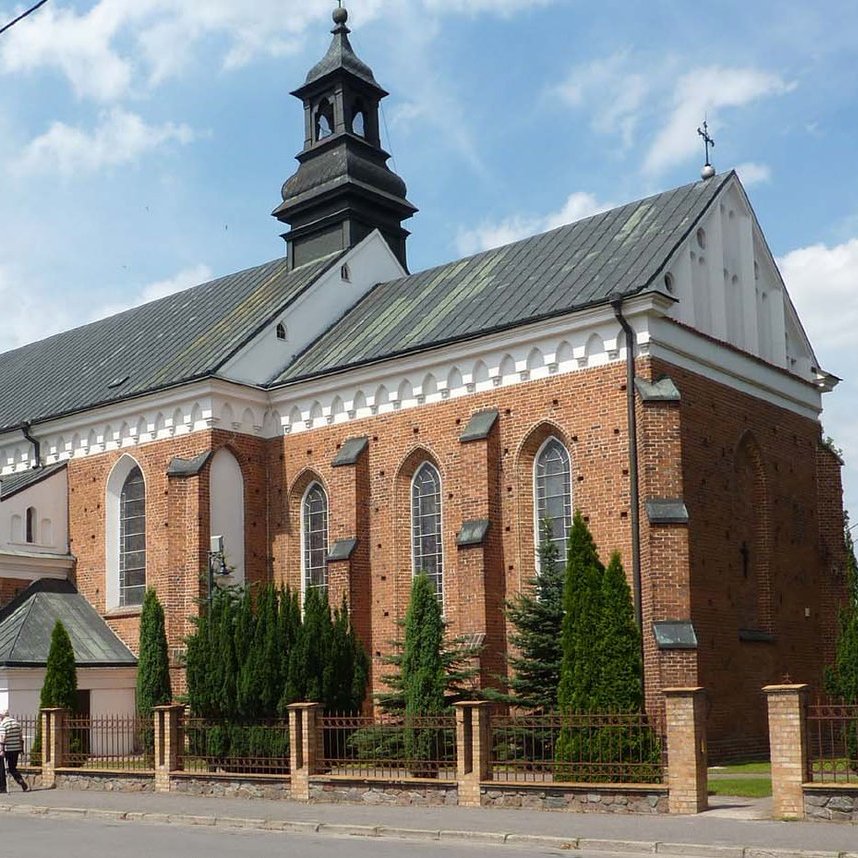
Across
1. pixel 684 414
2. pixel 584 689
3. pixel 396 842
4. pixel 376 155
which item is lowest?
pixel 396 842

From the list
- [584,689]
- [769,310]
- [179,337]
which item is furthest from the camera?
[179,337]

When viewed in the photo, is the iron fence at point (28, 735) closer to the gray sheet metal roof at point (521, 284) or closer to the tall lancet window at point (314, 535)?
the tall lancet window at point (314, 535)

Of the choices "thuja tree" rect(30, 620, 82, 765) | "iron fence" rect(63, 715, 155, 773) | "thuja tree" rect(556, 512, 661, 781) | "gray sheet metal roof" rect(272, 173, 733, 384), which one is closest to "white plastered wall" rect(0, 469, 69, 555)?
"thuja tree" rect(30, 620, 82, 765)

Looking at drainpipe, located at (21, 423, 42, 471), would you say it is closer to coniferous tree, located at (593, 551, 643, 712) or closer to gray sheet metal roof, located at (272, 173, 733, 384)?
gray sheet metal roof, located at (272, 173, 733, 384)

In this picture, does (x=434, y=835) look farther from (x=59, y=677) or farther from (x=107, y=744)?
(x=59, y=677)

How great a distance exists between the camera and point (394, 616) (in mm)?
25031

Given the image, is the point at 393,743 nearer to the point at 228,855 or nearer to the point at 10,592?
the point at 228,855

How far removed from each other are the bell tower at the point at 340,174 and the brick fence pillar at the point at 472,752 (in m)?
16.9

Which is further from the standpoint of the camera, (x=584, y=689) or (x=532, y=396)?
(x=532, y=396)

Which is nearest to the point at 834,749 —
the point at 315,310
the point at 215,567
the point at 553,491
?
the point at 553,491

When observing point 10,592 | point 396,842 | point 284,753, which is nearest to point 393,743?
point 284,753

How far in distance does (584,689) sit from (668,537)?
3326 millimetres

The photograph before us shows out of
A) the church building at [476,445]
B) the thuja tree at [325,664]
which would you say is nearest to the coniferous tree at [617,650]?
the church building at [476,445]

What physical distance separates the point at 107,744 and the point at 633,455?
1093 cm
